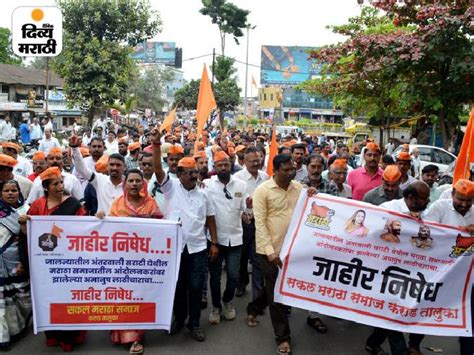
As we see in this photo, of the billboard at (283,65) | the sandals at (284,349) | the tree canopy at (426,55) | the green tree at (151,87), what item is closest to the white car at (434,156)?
the tree canopy at (426,55)

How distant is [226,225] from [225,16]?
34.2 metres

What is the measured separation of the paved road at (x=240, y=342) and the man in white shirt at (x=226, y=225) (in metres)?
0.29

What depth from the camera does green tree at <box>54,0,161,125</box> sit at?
17.4 metres

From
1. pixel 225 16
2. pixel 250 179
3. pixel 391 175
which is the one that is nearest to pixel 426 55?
pixel 250 179

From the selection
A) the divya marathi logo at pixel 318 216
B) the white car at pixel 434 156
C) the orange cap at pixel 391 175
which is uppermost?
the orange cap at pixel 391 175

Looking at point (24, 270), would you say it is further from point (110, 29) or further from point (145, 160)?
point (110, 29)

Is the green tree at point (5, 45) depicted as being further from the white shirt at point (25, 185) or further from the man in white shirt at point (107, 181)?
the man in white shirt at point (107, 181)

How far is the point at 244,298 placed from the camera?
6133 millimetres

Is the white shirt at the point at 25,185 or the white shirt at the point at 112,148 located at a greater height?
the white shirt at the point at 112,148

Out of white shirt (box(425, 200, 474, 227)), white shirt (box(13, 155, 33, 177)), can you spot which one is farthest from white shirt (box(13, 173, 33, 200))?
white shirt (box(425, 200, 474, 227))

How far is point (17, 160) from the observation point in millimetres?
7160

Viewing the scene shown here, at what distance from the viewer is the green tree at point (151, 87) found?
66.2 m

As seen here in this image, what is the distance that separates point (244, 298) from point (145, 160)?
203 cm

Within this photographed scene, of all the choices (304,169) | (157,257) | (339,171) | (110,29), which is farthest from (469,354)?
(110,29)
